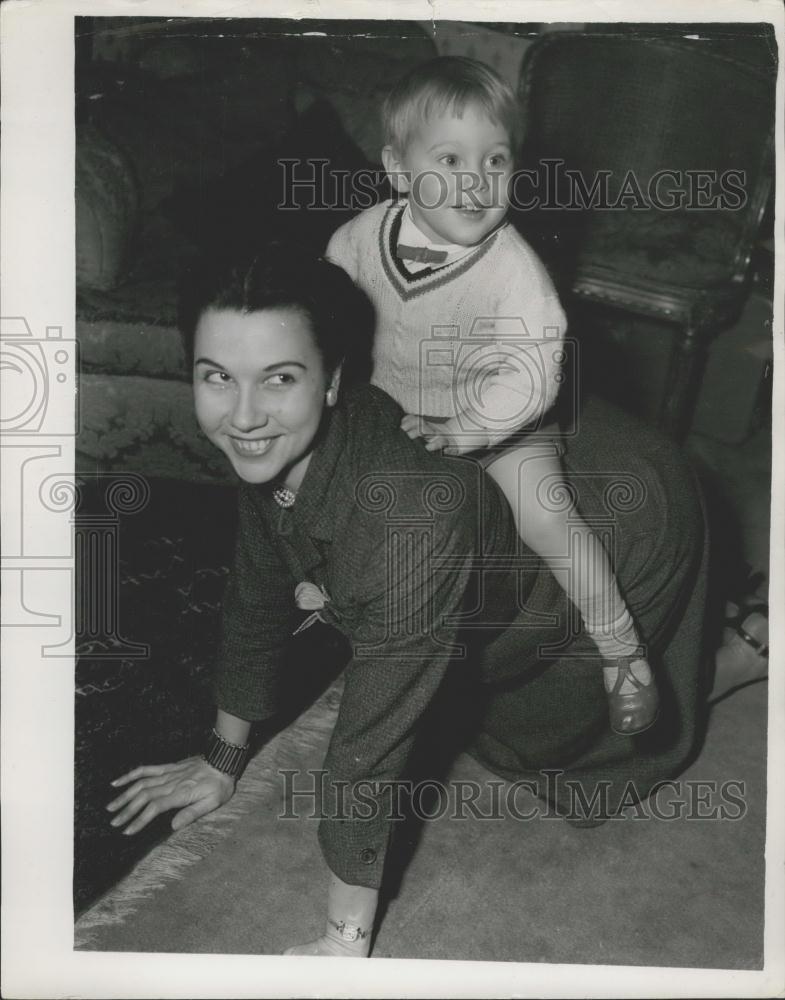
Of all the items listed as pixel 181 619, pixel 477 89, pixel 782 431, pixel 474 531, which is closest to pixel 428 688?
pixel 474 531

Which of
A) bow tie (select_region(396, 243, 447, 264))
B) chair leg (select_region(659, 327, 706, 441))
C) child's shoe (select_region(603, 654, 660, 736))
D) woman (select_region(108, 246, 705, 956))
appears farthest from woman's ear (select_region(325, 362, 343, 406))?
chair leg (select_region(659, 327, 706, 441))

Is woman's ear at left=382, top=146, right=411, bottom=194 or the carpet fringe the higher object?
woman's ear at left=382, top=146, right=411, bottom=194

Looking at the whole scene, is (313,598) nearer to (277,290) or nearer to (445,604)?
(445,604)

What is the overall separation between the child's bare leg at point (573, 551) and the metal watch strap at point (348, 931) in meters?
0.46

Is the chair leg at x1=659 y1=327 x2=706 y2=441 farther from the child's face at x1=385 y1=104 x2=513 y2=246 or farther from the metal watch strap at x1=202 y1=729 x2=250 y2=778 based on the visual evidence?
the metal watch strap at x1=202 y1=729 x2=250 y2=778

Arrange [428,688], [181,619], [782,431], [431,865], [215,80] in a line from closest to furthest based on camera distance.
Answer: [428,688]
[782,431]
[431,865]
[181,619]
[215,80]

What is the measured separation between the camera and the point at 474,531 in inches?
42.9

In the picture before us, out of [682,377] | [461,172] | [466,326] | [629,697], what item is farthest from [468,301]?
[682,377]

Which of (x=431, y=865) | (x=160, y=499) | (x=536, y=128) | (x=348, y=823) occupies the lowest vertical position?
(x=431, y=865)

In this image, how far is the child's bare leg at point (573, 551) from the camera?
122 cm

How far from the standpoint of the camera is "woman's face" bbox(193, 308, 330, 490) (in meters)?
0.97

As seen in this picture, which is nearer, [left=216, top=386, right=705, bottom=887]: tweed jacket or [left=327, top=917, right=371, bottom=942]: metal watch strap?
[left=216, top=386, right=705, bottom=887]: tweed jacket

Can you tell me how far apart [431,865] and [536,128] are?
5.86 feet

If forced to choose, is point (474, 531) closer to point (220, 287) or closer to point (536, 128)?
point (220, 287)
